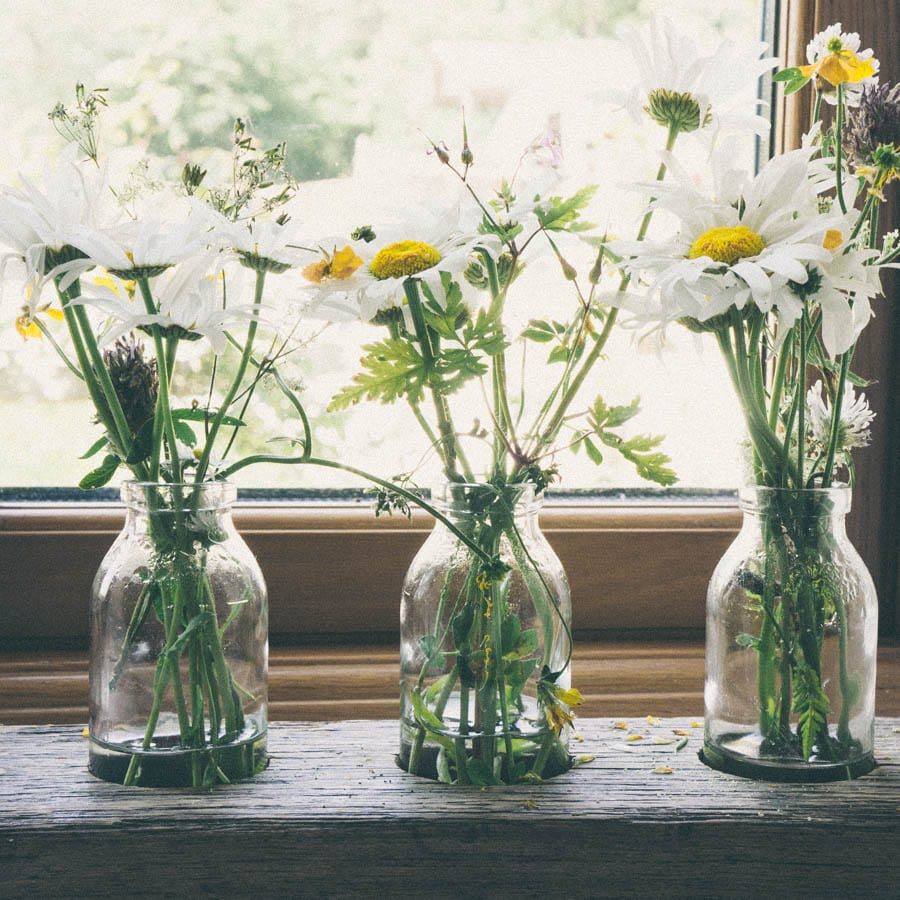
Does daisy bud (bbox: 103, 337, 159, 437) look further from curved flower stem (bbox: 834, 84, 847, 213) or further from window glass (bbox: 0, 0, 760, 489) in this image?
curved flower stem (bbox: 834, 84, 847, 213)

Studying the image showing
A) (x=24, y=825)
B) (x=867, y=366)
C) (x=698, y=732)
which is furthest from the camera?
(x=867, y=366)

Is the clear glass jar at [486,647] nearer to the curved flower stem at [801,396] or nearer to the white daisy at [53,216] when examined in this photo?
the curved flower stem at [801,396]

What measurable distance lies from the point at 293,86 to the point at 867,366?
0.65m

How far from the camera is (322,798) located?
0.74 m

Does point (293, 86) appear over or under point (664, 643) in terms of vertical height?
over

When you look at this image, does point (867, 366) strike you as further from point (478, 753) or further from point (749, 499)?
point (478, 753)

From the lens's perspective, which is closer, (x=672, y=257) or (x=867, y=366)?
(x=672, y=257)

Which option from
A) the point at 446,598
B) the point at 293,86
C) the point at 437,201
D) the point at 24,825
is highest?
the point at 293,86

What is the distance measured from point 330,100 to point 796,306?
606 millimetres

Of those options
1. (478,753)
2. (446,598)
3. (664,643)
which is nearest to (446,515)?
(446,598)

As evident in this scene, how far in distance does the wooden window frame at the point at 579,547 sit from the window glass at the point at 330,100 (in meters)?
0.08

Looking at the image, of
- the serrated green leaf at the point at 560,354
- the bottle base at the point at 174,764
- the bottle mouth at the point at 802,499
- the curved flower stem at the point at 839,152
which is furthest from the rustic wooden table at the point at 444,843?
the curved flower stem at the point at 839,152

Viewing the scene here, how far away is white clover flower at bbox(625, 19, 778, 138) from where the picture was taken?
0.71 meters

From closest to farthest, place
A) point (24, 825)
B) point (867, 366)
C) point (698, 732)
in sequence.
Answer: point (24, 825), point (698, 732), point (867, 366)
